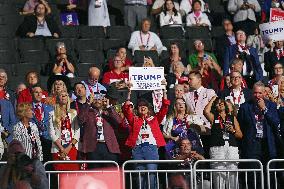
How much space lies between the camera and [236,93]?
25656 mm

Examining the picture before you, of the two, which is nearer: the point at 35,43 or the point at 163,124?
the point at 163,124

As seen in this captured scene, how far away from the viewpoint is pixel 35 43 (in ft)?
91.4

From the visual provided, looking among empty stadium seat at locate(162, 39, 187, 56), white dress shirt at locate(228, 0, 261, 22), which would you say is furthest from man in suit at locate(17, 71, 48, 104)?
white dress shirt at locate(228, 0, 261, 22)

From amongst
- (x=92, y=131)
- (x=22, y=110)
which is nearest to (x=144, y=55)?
(x=92, y=131)

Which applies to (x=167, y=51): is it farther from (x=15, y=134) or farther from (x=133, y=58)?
(x=15, y=134)

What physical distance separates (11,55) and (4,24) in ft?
2.66

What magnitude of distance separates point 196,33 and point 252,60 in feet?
6.20

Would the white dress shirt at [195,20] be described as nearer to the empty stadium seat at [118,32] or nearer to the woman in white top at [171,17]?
the woman in white top at [171,17]

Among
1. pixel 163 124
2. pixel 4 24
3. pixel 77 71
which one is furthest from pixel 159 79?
pixel 4 24

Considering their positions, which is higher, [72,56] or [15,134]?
[72,56]

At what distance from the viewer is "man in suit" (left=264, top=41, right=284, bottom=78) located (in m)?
28.3

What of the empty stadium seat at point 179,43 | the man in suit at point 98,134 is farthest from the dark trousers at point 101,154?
the empty stadium seat at point 179,43

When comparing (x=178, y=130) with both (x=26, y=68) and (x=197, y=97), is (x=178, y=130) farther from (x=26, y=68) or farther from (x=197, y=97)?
(x=26, y=68)

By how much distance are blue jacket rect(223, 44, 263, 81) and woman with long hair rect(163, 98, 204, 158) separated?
123 inches
